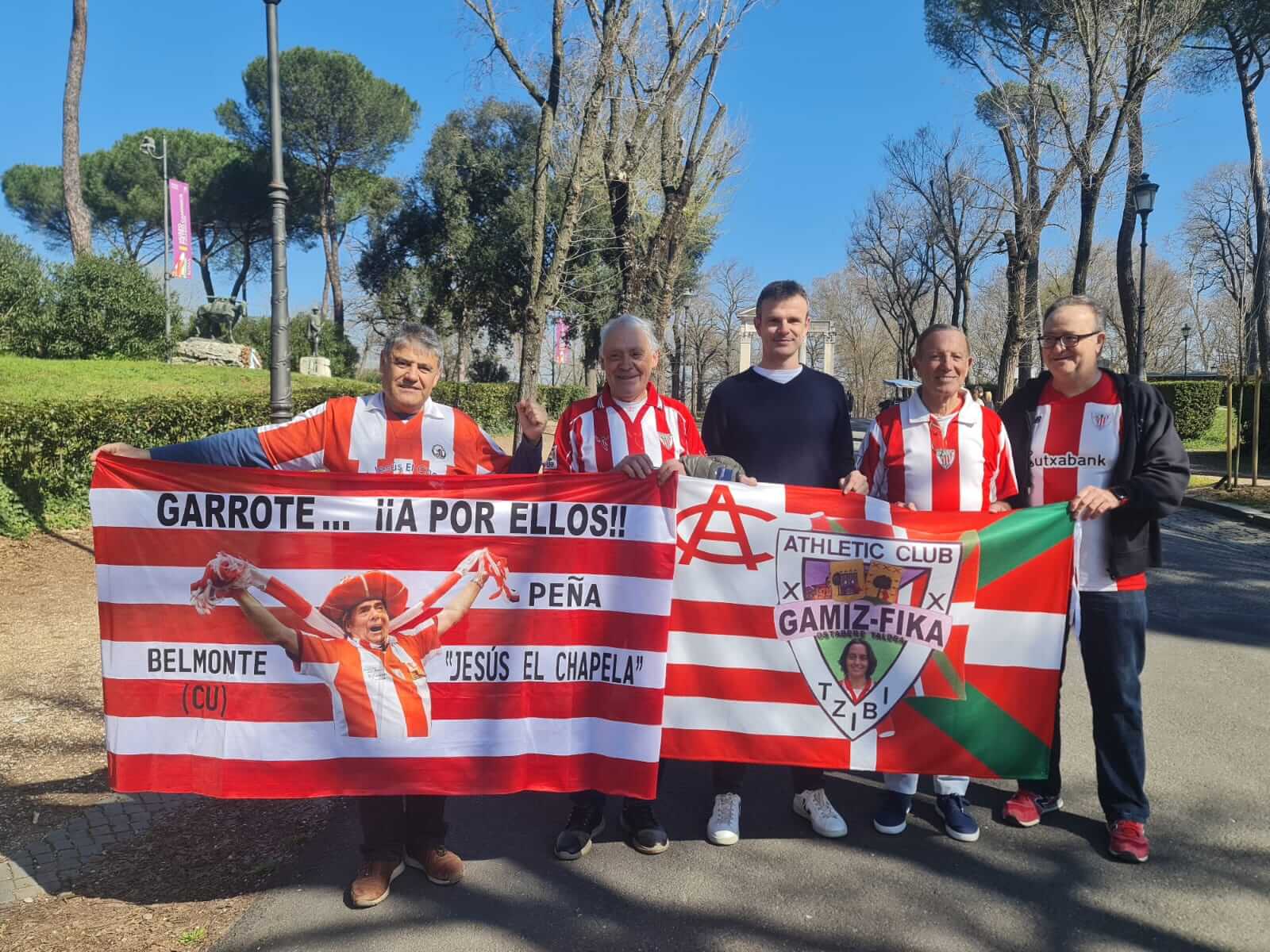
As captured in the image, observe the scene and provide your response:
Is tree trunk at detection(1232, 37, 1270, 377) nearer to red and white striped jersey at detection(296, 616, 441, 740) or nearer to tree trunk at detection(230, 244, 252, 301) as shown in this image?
red and white striped jersey at detection(296, 616, 441, 740)

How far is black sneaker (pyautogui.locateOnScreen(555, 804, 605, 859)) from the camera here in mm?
3232

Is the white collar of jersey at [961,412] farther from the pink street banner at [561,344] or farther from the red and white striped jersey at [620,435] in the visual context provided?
the pink street banner at [561,344]

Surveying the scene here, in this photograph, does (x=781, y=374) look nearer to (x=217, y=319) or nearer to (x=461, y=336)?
(x=461, y=336)

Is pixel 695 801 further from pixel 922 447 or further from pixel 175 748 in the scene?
pixel 175 748

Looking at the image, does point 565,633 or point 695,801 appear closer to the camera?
point 565,633

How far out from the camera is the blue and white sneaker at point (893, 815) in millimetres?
3412

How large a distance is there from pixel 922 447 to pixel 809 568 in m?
0.68

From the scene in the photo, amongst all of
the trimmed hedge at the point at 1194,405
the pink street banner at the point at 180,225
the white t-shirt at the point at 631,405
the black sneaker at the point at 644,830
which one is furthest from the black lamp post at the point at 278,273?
the pink street banner at the point at 180,225

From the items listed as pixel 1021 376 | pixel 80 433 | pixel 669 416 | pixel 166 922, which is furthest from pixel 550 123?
pixel 1021 376

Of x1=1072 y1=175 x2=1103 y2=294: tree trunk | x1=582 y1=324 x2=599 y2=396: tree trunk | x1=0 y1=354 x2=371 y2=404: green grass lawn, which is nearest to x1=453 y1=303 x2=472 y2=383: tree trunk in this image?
x1=582 y1=324 x2=599 y2=396: tree trunk

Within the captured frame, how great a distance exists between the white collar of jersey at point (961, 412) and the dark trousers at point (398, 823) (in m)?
2.37

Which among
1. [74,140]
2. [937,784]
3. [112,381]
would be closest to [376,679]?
[937,784]

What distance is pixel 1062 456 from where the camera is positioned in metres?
3.39

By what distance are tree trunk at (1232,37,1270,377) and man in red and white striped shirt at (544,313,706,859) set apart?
26385 mm
